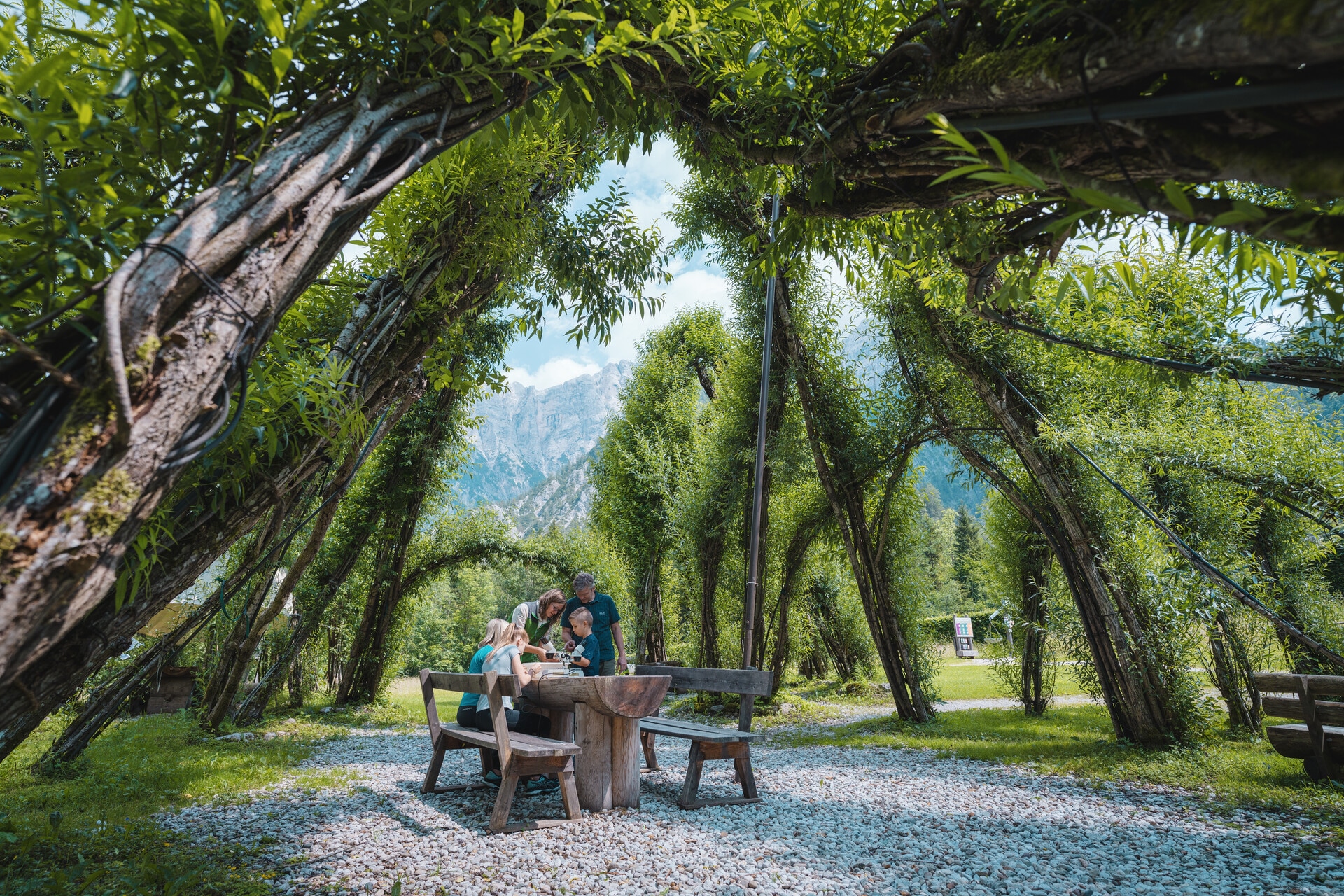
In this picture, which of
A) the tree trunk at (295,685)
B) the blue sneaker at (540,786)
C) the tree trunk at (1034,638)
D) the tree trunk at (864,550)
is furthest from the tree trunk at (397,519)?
the tree trunk at (1034,638)

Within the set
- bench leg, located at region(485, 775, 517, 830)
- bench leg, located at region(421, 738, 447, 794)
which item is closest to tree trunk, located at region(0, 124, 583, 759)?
bench leg, located at region(485, 775, 517, 830)

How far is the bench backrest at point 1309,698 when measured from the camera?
4352 millimetres

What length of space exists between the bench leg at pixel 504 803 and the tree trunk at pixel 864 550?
5624mm

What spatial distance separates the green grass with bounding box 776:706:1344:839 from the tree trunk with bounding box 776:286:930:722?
45cm

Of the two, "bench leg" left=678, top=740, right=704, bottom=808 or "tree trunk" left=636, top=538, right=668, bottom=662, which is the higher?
"tree trunk" left=636, top=538, right=668, bottom=662

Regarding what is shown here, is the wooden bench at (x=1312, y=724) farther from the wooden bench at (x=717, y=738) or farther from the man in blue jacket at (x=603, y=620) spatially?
the man in blue jacket at (x=603, y=620)

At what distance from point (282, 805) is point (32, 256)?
444cm

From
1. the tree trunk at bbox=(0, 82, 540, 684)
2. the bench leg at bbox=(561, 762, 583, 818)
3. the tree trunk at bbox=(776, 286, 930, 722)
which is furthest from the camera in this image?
the tree trunk at bbox=(776, 286, 930, 722)

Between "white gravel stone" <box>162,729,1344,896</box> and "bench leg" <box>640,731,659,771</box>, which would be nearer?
"white gravel stone" <box>162,729,1344,896</box>

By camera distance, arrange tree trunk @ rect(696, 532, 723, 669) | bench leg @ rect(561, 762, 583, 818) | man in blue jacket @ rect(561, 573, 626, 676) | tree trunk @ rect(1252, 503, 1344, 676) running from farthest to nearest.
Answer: tree trunk @ rect(696, 532, 723, 669) → tree trunk @ rect(1252, 503, 1344, 676) → man in blue jacket @ rect(561, 573, 626, 676) → bench leg @ rect(561, 762, 583, 818)

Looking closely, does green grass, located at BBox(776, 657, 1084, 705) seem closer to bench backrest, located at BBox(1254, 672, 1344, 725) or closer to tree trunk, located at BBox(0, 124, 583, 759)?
bench backrest, located at BBox(1254, 672, 1344, 725)

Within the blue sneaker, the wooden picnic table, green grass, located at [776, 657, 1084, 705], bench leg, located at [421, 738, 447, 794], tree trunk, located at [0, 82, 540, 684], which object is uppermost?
tree trunk, located at [0, 82, 540, 684]

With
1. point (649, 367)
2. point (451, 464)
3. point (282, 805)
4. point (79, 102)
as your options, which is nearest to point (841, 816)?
point (282, 805)

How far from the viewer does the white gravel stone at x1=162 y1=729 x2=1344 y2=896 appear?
2977mm
